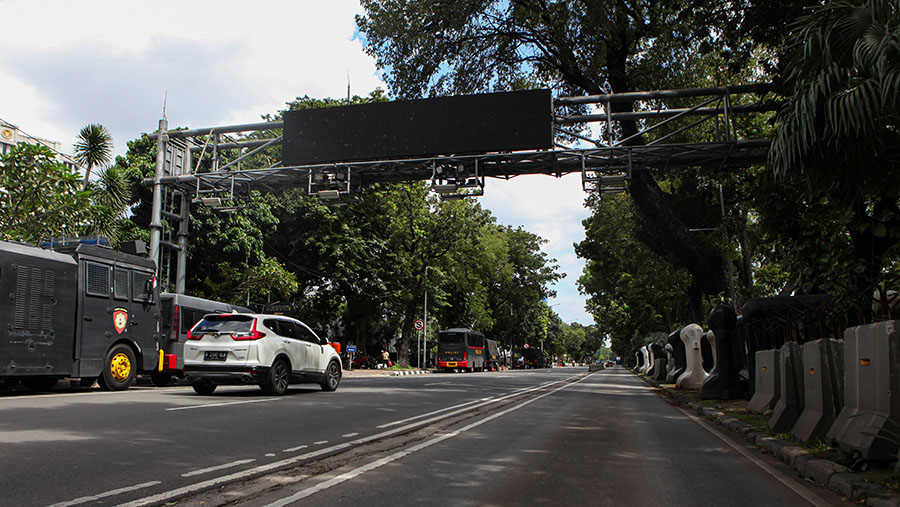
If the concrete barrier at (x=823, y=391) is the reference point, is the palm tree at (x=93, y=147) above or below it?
above

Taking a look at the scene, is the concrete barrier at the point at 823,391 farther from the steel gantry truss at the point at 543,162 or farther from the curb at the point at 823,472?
the steel gantry truss at the point at 543,162

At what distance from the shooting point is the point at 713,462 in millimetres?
6766

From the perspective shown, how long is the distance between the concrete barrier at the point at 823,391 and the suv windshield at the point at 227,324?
10010 mm

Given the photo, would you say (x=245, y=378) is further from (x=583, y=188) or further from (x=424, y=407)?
(x=583, y=188)

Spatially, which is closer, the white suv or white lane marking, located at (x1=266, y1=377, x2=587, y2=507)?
white lane marking, located at (x1=266, y1=377, x2=587, y2=507)

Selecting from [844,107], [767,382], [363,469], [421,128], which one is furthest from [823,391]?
[421,128]

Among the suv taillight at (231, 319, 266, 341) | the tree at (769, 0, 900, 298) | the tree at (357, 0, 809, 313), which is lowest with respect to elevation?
the suv taillight at (231, 319, 266, 341)

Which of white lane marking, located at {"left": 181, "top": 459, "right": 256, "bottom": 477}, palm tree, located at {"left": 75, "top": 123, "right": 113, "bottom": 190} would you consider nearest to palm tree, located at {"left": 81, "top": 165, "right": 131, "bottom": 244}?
palm tree, located at {"left": 75, "top": 123, "right": 113, "bottom": 190}

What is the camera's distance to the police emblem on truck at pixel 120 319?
14.1m

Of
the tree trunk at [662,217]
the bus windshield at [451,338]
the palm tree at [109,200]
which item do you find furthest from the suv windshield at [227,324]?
the bus windshield at [451,338]

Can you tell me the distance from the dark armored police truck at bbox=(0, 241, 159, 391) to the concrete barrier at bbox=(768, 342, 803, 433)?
12673mm


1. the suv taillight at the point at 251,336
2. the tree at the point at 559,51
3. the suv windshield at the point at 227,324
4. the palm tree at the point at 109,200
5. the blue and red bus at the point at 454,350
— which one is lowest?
the blue and red bus at the point at 454,350

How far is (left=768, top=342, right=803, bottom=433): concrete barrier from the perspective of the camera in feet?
26.8

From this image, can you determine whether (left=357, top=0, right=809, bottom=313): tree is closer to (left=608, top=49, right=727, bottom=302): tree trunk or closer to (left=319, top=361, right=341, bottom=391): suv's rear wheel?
(left=608, top=49, right=727, bottom=302): tree trunk
